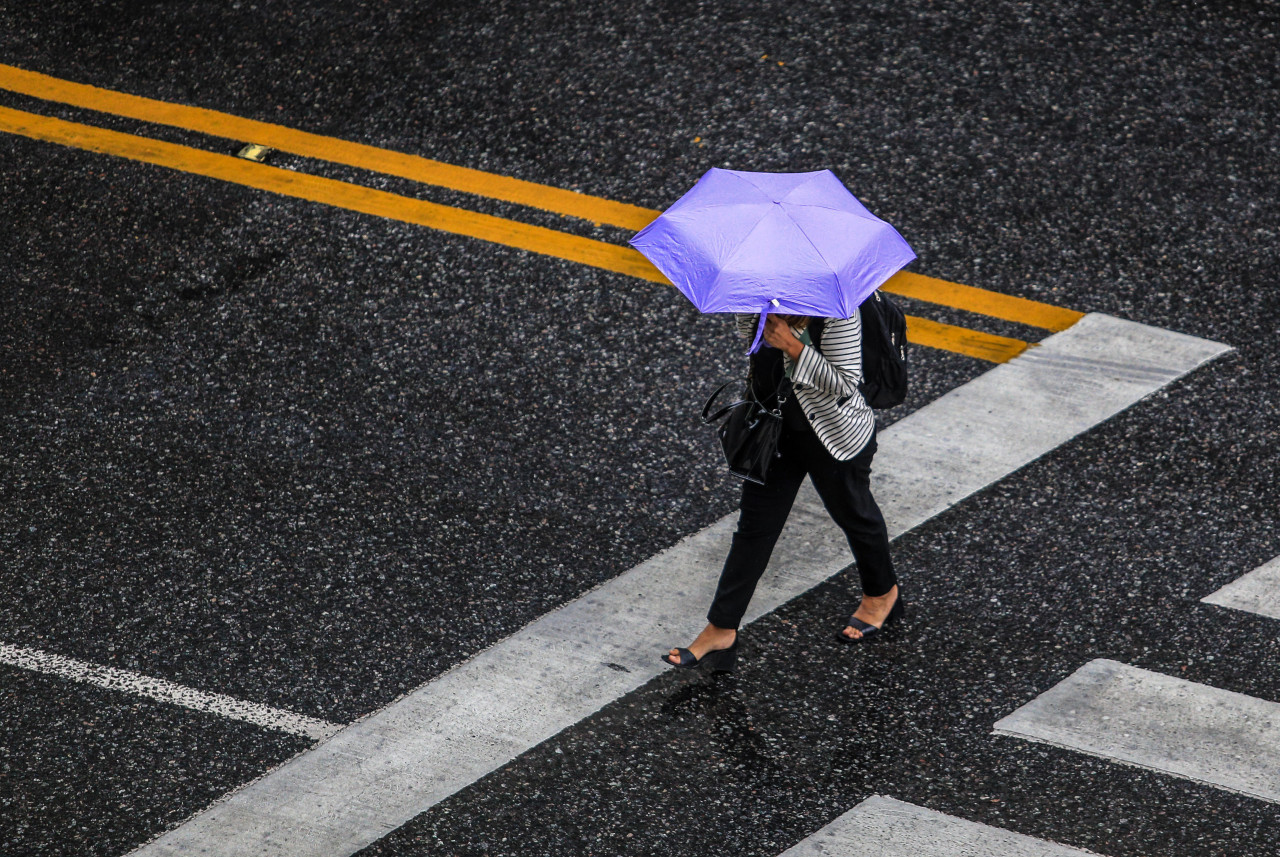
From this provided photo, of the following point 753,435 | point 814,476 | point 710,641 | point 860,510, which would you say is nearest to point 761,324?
point 753,435

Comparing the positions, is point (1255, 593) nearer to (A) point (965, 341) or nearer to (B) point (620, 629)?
(A) point (965, 341)

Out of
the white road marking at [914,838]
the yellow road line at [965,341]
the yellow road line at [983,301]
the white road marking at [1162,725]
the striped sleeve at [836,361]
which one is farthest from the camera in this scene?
the yellow road line at [983,301]

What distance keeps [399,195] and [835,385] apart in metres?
3.26

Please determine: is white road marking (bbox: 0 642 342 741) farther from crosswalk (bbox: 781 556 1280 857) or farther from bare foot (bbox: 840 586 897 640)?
bare foot (bbox: 840 586 897 640)

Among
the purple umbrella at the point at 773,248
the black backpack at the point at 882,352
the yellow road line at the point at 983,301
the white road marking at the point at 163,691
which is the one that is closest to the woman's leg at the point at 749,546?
the black backpack at the point at 882,352

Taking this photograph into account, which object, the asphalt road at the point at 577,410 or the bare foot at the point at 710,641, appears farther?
the bare foot at the point at 710,641

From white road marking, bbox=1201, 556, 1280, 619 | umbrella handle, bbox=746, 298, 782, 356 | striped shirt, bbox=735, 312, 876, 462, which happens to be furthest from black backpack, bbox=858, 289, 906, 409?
white road marking, bbox=1201, 556, 1280, 619

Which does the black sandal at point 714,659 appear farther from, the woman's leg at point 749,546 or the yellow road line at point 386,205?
the yellow road line at point 386,205

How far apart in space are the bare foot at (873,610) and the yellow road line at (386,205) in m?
1.56

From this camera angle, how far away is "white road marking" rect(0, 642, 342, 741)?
4.73 meters

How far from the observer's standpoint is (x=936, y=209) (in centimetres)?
680

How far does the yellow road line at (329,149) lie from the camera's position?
6.91 meters

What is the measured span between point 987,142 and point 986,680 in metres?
3.27

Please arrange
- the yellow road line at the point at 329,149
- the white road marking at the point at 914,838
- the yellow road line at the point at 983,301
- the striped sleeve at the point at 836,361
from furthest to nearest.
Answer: the yellow road line at the point at 329,149 → the yellow road line at the point at 983,301 → the striped sleeve at the point at 836,361 → the white road marking at the point at 914,838
